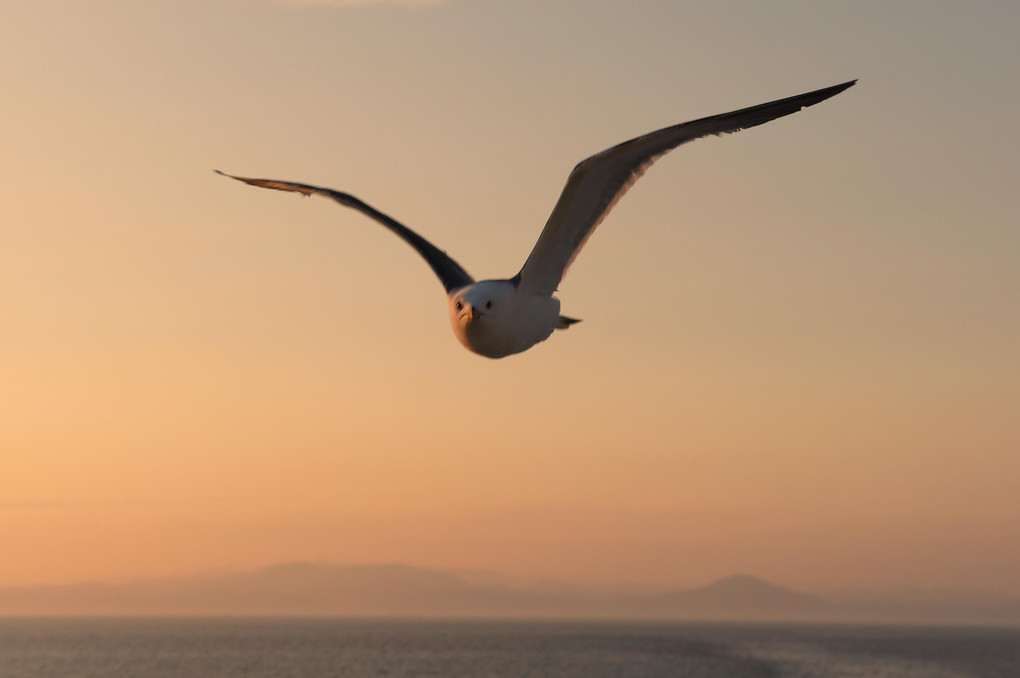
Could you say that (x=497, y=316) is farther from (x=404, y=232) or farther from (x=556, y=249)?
(x=404, y=232)

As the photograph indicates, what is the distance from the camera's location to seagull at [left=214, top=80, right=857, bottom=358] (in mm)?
14547

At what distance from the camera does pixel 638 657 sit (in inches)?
7416

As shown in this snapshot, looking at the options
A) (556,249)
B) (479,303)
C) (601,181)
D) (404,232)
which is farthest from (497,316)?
(404,232)

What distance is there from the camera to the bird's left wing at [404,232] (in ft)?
59.3

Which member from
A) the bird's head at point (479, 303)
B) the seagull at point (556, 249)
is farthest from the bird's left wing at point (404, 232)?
the bird's head at point (479, 303)

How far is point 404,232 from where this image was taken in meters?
19.5

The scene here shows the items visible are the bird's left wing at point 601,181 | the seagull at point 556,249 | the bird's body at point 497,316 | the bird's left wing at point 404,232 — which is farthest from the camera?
the bird's left wing at point 404,232

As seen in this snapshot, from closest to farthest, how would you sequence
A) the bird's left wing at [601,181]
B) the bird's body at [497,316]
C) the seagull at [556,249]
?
the bird's left wing at [601,181]
the seagull at [556,249]
the bird's body at [497,316]

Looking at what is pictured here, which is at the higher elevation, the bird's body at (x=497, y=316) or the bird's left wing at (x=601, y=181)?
the bird's left wing at (x=601, y=181)

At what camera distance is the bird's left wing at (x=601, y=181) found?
46.9 feet

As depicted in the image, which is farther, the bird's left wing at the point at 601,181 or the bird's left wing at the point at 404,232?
the bird's left wing at the point at 404,232

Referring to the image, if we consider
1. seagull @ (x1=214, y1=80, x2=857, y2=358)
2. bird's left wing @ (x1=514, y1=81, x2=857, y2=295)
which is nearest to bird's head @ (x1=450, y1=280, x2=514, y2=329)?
seagull @ (x1=214, y1=80, x2=857, y2=358)

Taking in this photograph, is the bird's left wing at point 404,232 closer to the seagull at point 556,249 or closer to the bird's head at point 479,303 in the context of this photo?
the seagull at point 556,249

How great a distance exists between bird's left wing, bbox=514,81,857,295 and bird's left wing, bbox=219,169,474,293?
1.34 m
